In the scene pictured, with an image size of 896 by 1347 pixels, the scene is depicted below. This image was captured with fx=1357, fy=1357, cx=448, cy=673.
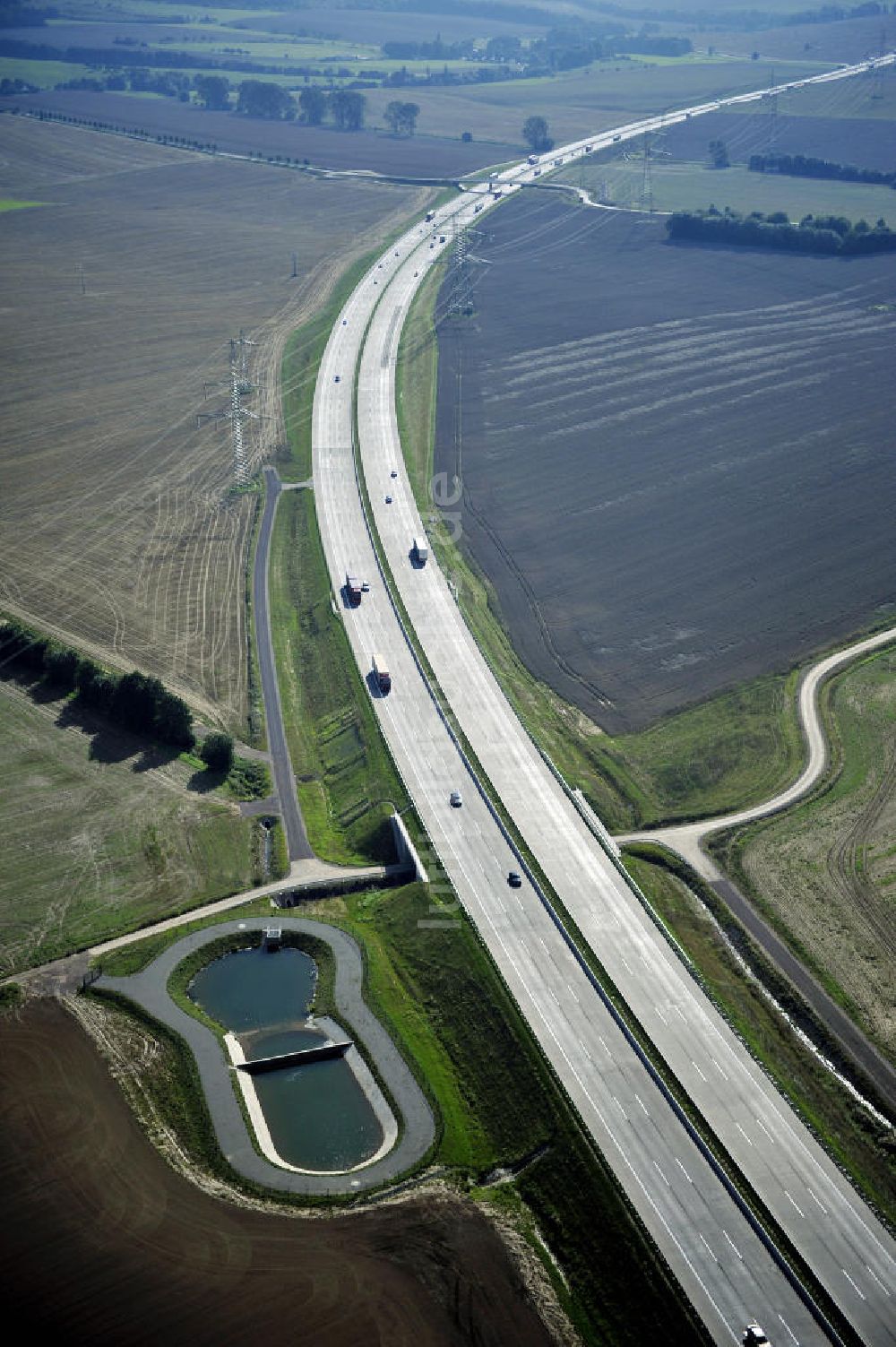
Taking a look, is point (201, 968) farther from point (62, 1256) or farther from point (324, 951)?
point (62, 1256)

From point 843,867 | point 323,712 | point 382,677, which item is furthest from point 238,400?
point 843,867

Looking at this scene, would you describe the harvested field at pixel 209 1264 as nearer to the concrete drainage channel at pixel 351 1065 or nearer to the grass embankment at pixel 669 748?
the concrete drainage channel at pixel 351 1065

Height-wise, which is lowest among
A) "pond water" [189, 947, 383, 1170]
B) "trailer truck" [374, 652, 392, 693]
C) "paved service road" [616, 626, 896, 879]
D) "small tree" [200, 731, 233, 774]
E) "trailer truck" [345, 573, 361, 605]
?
"pond water" [189, 947, 383, 1170]

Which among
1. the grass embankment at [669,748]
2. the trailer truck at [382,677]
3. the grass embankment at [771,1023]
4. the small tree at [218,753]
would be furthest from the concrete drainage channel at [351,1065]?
the trailer truck at [382,677]

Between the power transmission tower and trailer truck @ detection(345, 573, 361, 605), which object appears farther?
the power transmission tower

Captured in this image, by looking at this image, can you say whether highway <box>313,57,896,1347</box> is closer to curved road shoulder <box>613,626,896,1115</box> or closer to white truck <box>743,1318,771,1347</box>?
white truck <box>743,1318,771,1347</box>

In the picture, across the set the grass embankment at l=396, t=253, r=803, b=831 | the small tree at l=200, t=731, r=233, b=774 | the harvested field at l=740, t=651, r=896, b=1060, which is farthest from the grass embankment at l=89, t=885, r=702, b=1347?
the harvested field at l=740, t=651, r=896, b=1060
